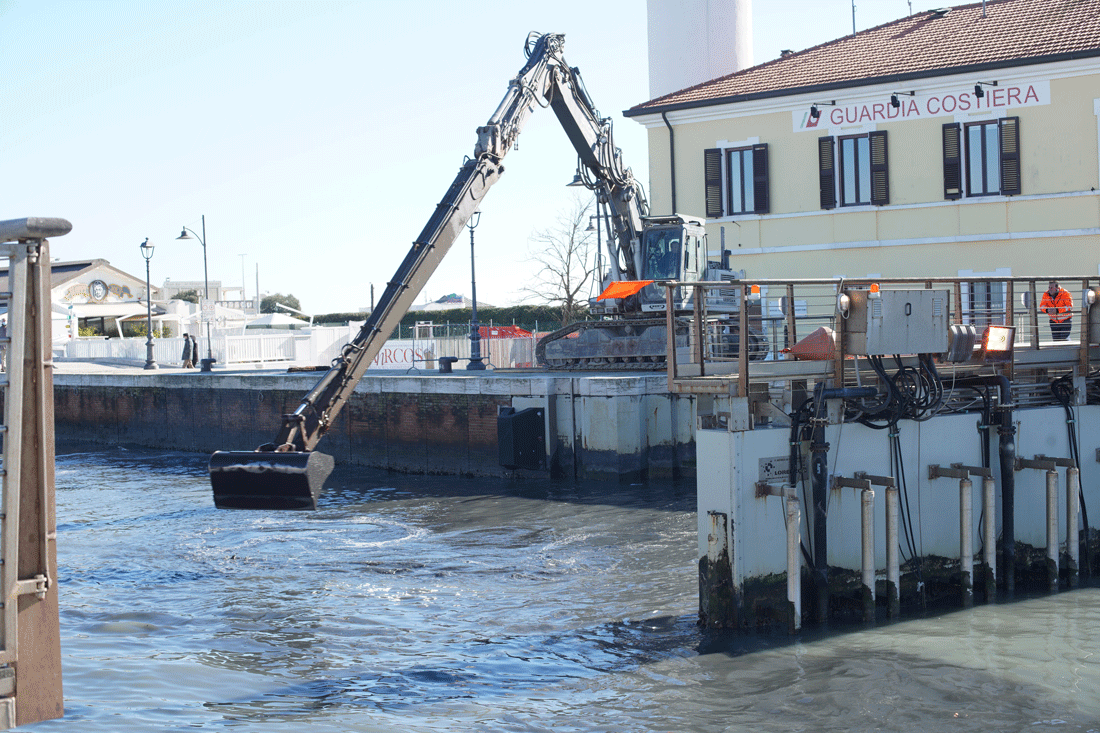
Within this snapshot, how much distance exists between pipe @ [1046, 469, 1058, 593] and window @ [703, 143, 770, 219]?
17.9 m

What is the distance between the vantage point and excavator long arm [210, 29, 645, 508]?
35.8 feet

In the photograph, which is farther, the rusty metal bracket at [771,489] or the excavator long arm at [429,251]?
the excavator long arm at [429,251]

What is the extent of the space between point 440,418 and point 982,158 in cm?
1431

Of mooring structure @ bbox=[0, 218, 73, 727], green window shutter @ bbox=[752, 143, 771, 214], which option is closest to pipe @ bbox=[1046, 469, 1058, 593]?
mooring structure @ bbox=[0, 218, 73, 727]

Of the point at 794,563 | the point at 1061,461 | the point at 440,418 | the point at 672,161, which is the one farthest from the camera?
the point at 672,161

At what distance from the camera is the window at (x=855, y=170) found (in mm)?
26078

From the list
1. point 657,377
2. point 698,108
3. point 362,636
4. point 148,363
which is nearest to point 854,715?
point 362,636

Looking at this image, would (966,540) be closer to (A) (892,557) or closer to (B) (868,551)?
(A) (892,557)

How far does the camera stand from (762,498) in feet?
29.4

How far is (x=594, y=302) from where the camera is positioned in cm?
2081

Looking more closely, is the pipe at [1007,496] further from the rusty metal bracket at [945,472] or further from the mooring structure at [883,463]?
the rusty metal bracket at [945,472]

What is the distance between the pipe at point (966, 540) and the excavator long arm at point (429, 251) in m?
6.27

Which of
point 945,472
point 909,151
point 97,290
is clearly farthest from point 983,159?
point 97,290

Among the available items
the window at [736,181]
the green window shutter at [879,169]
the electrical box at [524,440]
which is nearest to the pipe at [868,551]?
the electrical box at [524,440]
